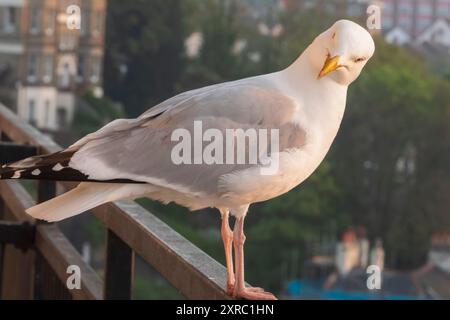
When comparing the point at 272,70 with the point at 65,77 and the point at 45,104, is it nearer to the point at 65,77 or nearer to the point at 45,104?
the point at 65,77

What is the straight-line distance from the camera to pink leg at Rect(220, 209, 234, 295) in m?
0.81

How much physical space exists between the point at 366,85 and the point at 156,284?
248 inches

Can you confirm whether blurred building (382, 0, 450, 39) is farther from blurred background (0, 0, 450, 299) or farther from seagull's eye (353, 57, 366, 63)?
seagull's eye (353, 57, 366, 63)

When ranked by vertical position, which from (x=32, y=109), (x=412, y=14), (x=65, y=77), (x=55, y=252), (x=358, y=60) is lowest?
(x=32, y=109)

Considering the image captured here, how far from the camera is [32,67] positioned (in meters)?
20.2

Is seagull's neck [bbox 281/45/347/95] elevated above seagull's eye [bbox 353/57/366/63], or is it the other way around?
seagull's eye [bbox 353/57/366/63]

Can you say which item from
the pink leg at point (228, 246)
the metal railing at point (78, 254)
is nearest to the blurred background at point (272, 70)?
the metal railing at point (78, 254)

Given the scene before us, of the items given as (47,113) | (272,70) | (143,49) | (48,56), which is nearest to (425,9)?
(272,70)

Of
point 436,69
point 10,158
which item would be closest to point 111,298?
point 10,158

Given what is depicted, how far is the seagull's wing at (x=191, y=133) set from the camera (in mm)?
804

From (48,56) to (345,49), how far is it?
20.0 meters

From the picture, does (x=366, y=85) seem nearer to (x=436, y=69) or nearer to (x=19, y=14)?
(x=436, y=69)

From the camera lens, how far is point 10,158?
1.40 m

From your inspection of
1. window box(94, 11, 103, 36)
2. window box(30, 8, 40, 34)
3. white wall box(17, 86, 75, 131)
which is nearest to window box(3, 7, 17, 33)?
window box(30, 8, 40, 34)
